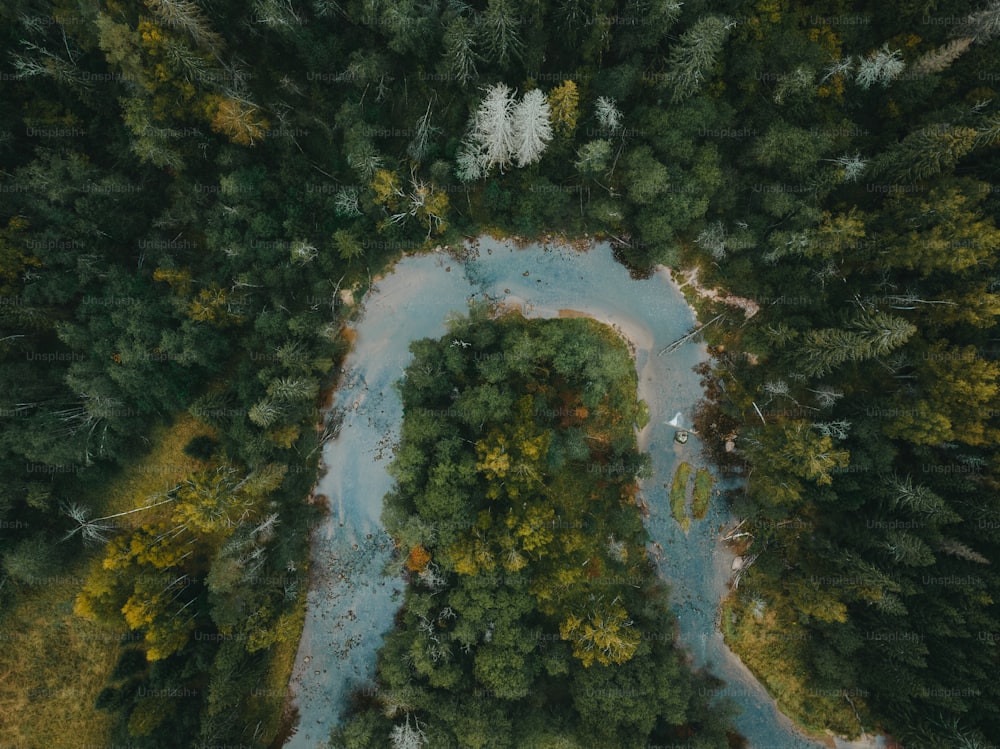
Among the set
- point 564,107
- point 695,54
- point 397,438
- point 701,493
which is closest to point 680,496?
point 701,493

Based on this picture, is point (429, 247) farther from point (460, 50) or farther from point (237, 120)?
point (237, 120)

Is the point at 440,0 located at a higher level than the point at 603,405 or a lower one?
higher

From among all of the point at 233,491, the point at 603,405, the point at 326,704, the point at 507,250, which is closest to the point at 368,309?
the point at 507,250

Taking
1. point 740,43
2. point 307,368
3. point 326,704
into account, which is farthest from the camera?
point 326,704

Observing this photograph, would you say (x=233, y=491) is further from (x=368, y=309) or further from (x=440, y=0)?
(x=440, y=0)

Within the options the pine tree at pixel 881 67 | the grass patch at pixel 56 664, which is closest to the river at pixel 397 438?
the grass patch at pixel 56 664
